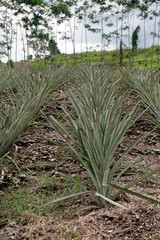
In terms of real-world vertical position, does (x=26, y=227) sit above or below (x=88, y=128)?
below

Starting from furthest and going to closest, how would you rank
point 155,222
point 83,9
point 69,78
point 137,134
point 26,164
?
point 83,9, point 69,78, point 137,134, point 26,164, point 155,222

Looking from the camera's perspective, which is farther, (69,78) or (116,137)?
(69,78)

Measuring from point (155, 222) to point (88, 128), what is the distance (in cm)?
55

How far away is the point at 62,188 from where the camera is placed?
141cm

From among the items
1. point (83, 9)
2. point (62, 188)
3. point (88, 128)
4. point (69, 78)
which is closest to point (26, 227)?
point (62, 188)

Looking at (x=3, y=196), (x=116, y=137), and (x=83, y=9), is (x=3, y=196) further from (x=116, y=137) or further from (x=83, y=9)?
(x=83, y=9)

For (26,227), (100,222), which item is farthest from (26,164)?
(100,222)

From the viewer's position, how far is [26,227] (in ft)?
3.32

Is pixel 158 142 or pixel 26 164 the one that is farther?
pixel 158 142

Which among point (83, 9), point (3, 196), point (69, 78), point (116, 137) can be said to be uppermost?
point (83, 9)

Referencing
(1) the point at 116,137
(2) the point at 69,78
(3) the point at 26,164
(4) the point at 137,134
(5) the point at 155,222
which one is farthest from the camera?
(2) the point at 69,78

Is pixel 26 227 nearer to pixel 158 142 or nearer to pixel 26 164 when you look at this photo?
pixel 26 164

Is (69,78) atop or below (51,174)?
atop

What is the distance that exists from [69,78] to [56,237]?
3067mm
